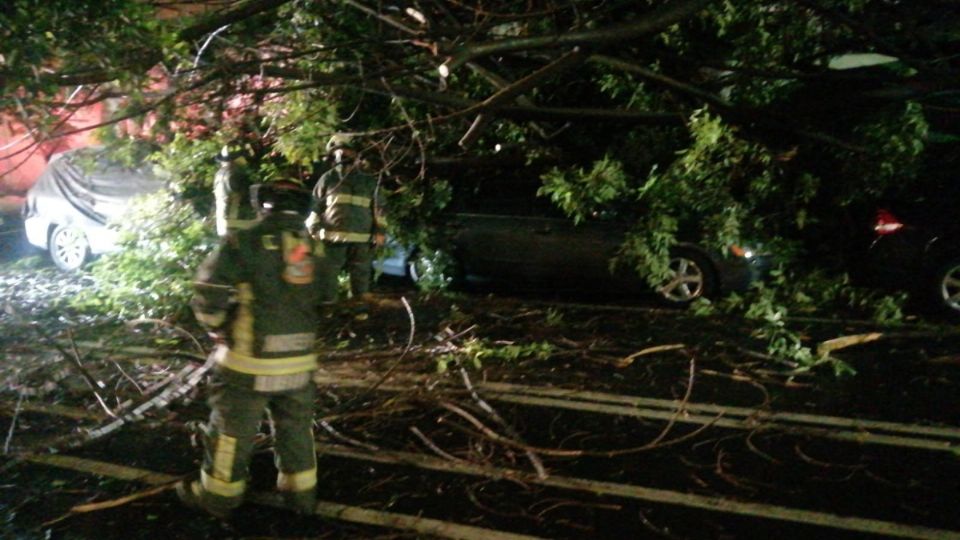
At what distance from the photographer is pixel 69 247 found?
11500 millimetres

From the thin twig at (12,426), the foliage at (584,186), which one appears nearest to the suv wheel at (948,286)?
the foliage at (584,186)

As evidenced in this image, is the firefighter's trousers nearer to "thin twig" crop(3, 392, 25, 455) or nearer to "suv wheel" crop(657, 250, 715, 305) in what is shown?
"thin twig" crop(3, 392, 25, 455)

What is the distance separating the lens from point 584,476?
183 inches

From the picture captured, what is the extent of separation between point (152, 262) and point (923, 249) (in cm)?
809

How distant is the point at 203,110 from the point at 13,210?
1028 centimetres

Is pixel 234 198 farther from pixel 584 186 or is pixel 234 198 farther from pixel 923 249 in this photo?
pixel 923 249

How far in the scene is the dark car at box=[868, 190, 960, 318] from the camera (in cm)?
844

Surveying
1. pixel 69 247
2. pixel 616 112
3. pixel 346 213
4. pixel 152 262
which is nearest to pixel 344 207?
pixel 346 213

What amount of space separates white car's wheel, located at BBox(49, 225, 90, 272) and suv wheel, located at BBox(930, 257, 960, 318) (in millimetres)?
10386

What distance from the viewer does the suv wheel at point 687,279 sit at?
9070mm

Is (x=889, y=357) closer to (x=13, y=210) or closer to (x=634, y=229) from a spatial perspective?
(x=634, y=229)

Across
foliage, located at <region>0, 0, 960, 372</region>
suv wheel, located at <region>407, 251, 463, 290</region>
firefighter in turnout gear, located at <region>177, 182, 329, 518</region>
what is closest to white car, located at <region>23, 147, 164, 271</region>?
foliage, located at <region>0, 0, 960, 372</region>

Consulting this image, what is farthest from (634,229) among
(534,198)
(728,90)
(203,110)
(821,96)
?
(203,110)

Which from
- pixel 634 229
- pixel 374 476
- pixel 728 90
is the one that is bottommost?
pixel 374 476
